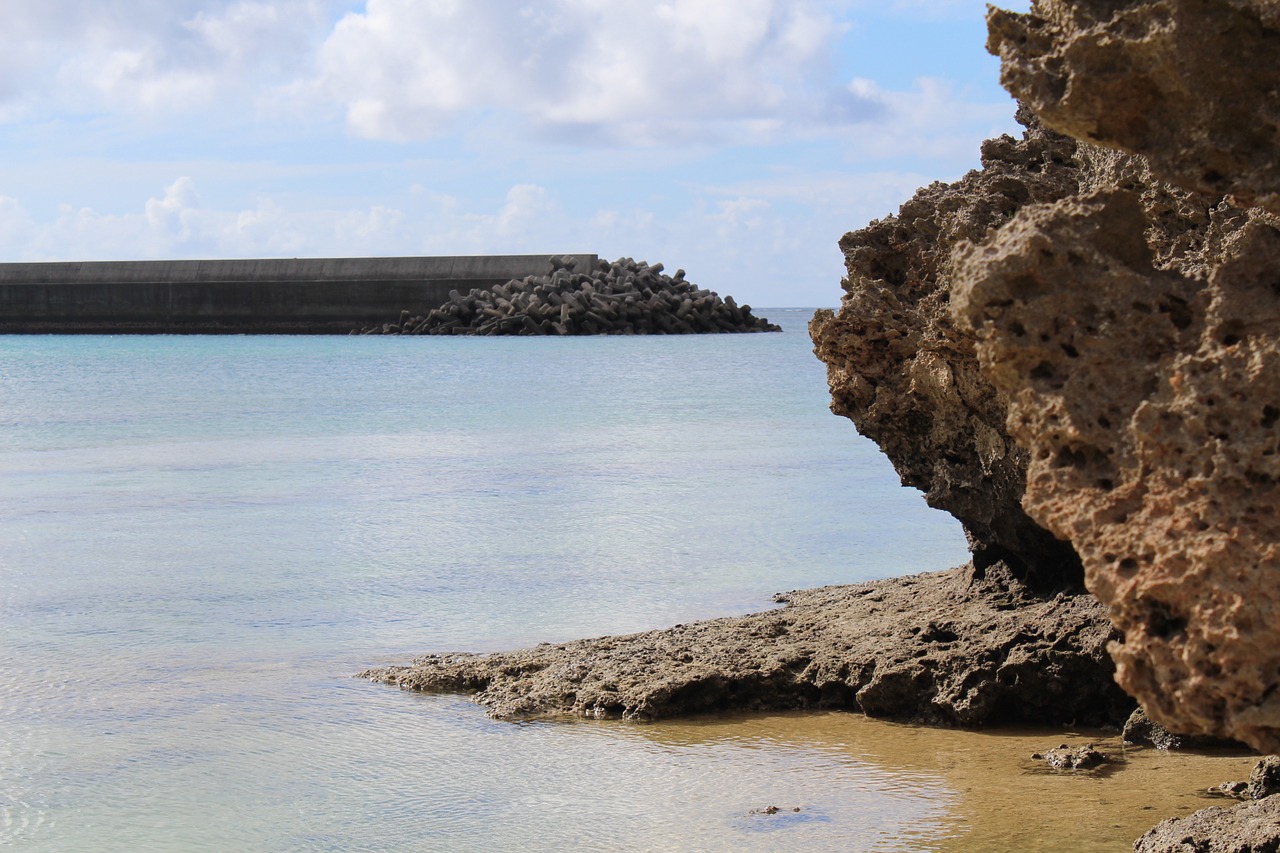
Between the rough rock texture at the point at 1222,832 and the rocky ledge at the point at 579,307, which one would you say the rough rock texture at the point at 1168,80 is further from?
the rocky ledge at the point at 579,307

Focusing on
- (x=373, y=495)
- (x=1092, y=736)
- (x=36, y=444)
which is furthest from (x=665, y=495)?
(x=36, y=444)

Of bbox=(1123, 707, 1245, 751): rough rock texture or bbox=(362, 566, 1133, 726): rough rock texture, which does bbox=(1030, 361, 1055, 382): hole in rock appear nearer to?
bbox=(1123, 707, 1245, 751): rough rock texture

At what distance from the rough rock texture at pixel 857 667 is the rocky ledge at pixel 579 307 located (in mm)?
35669

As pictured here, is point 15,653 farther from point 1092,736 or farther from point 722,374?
point 722,374

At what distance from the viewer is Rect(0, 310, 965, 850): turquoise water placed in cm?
392

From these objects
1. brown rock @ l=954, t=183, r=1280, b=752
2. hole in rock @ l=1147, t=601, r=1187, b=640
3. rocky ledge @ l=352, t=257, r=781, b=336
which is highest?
rocky ledge @ l=352, t=257, r=781, b=336

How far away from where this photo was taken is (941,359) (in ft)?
15.1

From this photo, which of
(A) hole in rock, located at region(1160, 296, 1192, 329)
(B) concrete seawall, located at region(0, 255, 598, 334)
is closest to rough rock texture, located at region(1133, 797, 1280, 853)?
(A) hole in rock, located at region(1160, 296, 1192, 329)

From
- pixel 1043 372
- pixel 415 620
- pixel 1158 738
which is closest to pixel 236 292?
pixel 415 620

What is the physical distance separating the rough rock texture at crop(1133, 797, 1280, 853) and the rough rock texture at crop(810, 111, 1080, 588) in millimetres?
1389

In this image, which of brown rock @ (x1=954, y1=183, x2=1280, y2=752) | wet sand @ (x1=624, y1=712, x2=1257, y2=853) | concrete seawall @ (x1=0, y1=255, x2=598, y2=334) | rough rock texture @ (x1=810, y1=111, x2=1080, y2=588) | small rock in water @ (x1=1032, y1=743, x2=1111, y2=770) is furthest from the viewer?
concrete seawall @ (x1=0, y1=255, x2=598, y2=334)

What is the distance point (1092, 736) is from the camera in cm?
433

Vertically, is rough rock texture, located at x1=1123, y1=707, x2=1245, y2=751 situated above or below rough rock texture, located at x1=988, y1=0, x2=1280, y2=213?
below

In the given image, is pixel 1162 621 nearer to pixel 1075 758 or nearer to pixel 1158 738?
pixel 1075 758
